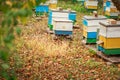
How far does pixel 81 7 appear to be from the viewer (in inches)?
731

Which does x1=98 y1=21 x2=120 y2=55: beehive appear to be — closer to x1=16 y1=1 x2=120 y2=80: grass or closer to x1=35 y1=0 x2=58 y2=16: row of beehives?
x1=16 y1=1 x2=120 y2=80: grass

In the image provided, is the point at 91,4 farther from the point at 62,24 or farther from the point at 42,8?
the point at 62,24

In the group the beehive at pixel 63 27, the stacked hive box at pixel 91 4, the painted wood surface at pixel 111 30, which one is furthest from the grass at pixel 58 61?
the stacked hive box at pixel 91 4

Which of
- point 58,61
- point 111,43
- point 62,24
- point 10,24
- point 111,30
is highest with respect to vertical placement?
point 10,24

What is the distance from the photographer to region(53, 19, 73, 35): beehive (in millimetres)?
10398

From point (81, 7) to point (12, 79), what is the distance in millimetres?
14117

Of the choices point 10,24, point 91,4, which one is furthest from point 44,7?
point 10,24

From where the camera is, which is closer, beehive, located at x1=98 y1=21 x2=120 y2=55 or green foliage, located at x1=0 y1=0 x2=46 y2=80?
green foliage, located at x1=0 y1=0 x2=46 y2=80

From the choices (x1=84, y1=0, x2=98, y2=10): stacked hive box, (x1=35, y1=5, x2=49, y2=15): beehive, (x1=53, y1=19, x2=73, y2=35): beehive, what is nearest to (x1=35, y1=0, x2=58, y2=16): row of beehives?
(x1=35, y1=5, x2=49, y2=15): beehive

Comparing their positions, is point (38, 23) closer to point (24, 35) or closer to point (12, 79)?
point (24, 35)

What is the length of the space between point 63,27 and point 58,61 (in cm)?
256

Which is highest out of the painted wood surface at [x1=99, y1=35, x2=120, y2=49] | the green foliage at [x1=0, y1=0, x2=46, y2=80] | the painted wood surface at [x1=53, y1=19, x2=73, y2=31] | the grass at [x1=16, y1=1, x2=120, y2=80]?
the green foliage at [x1=0, y1=0, x2=46, y2=80]

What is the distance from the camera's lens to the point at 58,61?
8.11m

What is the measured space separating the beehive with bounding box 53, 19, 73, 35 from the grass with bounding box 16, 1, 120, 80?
0.26 meters
